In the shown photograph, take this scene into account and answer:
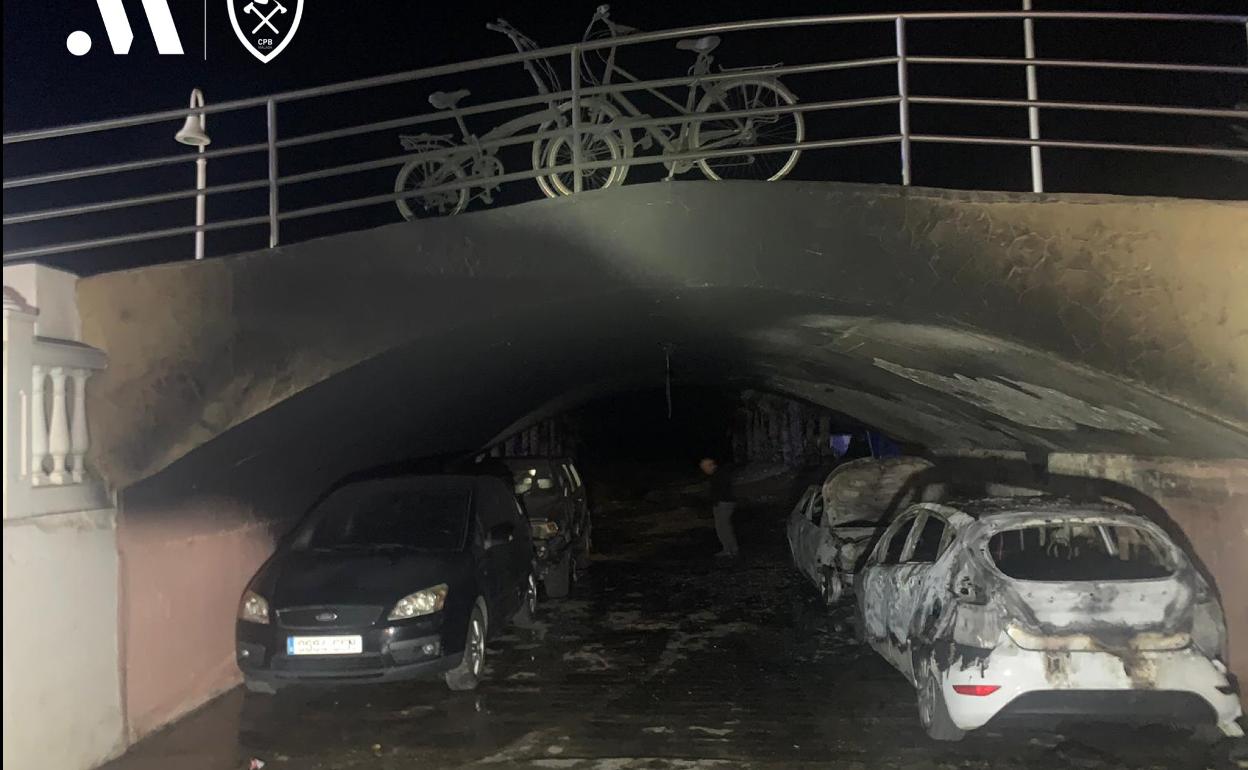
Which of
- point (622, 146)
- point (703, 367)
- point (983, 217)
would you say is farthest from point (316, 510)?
point (703, 367)

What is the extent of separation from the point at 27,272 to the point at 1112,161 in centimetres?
1143

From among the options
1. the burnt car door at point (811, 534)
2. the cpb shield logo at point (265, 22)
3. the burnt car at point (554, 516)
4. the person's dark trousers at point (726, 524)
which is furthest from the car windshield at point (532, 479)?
the cpb shield logo at point (265, 22)

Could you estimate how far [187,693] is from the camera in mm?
6879

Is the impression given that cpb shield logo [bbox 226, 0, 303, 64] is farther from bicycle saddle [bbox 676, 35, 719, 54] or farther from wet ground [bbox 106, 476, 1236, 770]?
wet ground [bbox 106, 476, 1236, 770]

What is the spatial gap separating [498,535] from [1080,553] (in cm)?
484

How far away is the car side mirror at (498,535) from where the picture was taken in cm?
794

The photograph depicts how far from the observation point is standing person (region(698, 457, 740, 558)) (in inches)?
548

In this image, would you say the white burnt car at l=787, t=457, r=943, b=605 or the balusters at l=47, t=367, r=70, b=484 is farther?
the white burnt car at l=787, t=457, r=943, b=605

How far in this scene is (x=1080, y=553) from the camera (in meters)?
6.11

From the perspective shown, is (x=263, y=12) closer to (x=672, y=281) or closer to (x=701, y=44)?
(x=701, y=44)

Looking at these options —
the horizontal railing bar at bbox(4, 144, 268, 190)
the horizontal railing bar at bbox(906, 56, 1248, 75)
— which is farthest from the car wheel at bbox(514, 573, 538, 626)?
the horizontal railing bar at bbox(906, 56, 1248, 75)

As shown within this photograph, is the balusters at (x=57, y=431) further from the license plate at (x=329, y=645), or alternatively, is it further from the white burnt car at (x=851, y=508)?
the white burnt car at (x=851, y=508)

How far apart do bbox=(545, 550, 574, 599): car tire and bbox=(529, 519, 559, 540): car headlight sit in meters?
0.39

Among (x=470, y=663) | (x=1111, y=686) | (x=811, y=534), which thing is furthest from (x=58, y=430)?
(x=811, y=534)
